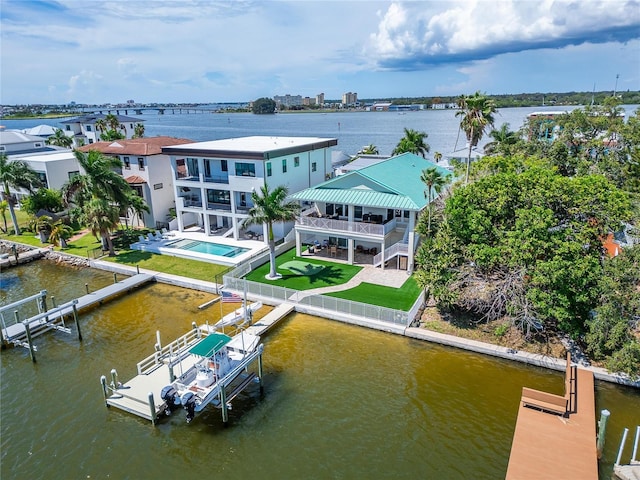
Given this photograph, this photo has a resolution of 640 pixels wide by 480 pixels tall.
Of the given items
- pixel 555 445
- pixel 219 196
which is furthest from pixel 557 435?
pixel 219 196

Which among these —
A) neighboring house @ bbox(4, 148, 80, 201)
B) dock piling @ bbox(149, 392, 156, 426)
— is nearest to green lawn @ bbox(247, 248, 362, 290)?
dock piling @ bbox(149, 392, 156, 426)

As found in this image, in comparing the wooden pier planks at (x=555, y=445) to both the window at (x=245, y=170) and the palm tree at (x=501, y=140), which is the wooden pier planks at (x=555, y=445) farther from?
the palm tree at (x=501, y=140)

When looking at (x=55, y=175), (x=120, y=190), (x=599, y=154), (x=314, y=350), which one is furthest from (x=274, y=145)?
(x=599, y=154)

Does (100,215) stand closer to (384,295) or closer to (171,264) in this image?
(171,264)

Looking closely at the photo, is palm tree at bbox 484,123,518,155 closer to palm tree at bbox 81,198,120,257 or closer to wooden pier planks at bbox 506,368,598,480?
wooden pier planks at bbox 506,368,598,480

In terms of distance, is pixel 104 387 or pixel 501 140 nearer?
pixel 104 387

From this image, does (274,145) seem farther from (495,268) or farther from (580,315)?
(580,315)

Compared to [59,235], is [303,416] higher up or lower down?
lower down
